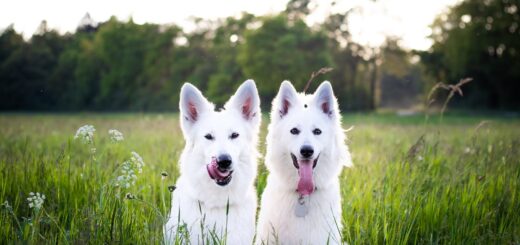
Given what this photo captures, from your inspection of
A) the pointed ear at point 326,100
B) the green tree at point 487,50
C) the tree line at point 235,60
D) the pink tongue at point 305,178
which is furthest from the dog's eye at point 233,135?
the green tree at point 487,50

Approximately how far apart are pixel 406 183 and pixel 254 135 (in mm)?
2285

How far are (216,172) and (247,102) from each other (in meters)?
0.99

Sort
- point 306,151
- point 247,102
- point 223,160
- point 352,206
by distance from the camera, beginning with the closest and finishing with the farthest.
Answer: point 223,160 < point 306,151 < point 247,102 < point 352,206

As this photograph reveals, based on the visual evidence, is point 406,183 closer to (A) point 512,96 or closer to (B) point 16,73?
(A) point 512,96

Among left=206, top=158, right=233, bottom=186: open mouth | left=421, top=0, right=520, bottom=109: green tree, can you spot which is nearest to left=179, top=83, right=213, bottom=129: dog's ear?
left=206, top=158, right=233, bottom=186: open mouth

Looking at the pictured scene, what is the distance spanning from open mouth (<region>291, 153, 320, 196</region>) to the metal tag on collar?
65 mm

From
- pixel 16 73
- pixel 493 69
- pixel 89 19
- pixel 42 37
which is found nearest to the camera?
pixel 493 69

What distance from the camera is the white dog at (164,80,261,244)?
3691mm

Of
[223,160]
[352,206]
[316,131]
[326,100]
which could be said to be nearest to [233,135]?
[223,160]

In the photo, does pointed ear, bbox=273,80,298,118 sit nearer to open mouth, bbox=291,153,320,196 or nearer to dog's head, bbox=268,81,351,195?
dog's head, bbox=268,81,351,195

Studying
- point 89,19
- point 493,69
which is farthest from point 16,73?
point 493,69

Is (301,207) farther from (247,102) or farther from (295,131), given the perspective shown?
(247,102)

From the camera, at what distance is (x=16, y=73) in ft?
160

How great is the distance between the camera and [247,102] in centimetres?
436
